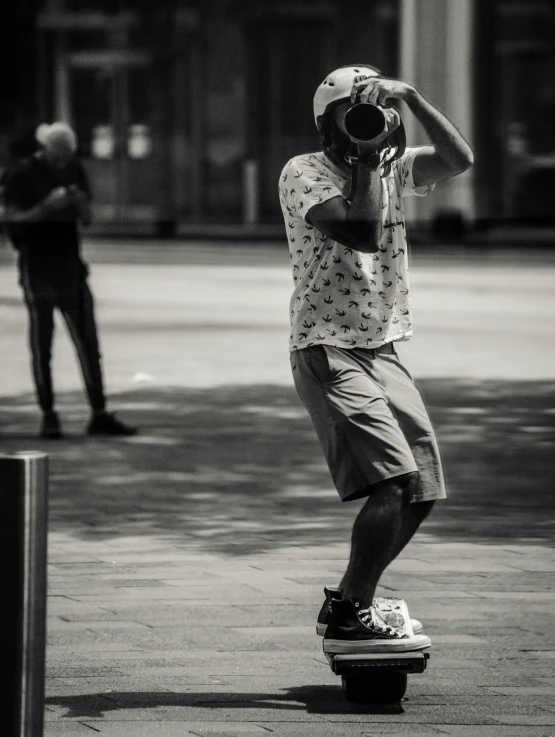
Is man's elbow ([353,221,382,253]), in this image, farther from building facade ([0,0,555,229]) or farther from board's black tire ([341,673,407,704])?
building facade ([0,0,555,229])

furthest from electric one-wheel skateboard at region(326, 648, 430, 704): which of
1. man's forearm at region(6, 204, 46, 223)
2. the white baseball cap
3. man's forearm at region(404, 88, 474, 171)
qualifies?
man's forearm at region(6, 204, 46, 223)

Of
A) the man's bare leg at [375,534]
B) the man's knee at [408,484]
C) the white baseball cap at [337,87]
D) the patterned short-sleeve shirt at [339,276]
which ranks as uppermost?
the white baseball cap at [337,87]

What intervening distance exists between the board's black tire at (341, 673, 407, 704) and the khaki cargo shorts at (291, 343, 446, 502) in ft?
1.53

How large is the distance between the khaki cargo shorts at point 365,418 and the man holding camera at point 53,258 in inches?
191

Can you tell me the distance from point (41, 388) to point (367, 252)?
205 inches

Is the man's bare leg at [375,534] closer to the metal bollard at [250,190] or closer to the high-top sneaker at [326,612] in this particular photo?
the high-top sneaker at [326,612]

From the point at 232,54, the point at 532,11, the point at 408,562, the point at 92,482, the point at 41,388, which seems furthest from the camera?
the point at 232,54

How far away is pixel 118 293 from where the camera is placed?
62.6 feet

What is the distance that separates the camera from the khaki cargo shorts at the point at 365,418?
175 inches

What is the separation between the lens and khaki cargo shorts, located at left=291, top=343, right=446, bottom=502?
443cm

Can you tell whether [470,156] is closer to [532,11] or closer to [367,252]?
[367,252]

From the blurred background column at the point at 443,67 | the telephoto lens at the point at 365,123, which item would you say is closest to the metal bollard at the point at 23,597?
the telephoto lens at the point at 365,123

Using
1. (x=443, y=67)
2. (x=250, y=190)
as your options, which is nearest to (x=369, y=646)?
(x=443, y=67)

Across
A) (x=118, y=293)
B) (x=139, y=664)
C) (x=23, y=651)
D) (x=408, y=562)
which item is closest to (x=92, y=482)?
(x=408, y=562)
